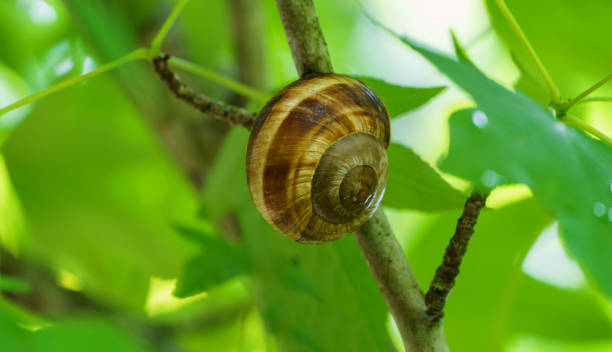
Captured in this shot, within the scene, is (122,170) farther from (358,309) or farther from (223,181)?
(358,309)

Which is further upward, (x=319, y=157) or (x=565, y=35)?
(x=565, y=35)

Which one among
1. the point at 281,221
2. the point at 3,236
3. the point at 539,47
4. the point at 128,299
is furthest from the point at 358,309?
the point at 3,236

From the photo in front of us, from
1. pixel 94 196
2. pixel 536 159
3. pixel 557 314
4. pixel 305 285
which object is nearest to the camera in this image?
pixel 536 159

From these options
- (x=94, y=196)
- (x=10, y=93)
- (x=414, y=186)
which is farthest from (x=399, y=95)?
(x=10, y=93)

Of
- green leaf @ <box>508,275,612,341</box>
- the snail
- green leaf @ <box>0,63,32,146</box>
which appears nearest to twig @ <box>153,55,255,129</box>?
the snail

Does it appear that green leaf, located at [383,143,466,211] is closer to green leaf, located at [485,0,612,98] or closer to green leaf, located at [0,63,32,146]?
green leaf, located at [485,0,612,98]

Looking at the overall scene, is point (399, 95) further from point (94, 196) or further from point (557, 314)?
point (94, 196)
